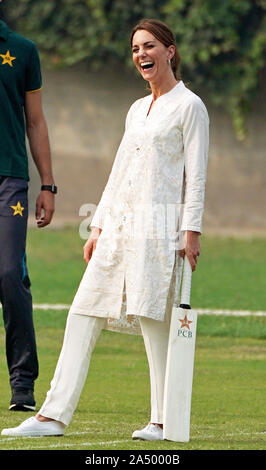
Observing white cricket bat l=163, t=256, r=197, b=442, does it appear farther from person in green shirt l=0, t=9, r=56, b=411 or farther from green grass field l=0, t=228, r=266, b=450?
person in green shirt l=0, t=9, r=56, b=411

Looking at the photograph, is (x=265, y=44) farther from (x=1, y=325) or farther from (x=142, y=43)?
(x=142, y=43)

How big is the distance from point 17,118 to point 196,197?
1682 millimetres

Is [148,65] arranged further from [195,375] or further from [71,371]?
[195,375]

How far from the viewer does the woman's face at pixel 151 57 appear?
22.0 ft

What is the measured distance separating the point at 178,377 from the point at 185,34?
19293 millimetres

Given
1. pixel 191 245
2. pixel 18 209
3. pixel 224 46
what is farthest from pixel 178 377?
pixel 224 46

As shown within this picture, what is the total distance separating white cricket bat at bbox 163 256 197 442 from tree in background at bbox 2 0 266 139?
1888cm

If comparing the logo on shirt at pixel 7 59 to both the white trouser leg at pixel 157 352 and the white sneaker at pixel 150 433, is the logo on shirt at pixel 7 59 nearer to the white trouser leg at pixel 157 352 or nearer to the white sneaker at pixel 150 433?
the white trouser leg at pixel 157 352

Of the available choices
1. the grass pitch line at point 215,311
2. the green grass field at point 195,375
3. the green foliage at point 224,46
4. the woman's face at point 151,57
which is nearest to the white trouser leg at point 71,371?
the green grass field at point 195,375

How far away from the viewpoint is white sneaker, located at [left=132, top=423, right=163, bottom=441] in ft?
21.4

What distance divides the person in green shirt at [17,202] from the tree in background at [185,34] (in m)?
17.4

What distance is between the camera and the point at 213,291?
16.2m
